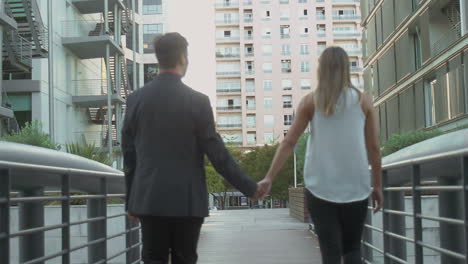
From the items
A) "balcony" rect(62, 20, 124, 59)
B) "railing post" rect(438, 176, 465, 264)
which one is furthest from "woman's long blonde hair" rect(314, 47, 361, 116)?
"balcony" rect(62, 20, 124, 59)

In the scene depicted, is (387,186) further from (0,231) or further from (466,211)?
(0,231)

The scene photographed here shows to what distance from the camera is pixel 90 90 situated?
39.2 meters

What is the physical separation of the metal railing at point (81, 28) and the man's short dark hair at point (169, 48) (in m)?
33.8

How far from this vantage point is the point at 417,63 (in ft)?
110

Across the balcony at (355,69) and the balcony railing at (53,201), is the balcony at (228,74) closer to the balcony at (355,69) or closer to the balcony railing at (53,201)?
the balcony at (355,69)

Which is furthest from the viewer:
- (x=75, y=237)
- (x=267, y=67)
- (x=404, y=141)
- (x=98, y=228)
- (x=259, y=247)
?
(x=267, y=67)

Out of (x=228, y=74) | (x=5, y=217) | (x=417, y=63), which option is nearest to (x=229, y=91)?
(x=228, y=74)

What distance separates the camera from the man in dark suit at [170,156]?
379 cm

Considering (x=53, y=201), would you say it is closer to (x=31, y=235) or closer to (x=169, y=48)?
(x=31, y=235)

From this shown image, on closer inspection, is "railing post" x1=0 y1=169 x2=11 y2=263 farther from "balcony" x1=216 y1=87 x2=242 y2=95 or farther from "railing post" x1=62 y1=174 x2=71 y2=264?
"balcony" x1=216 y1=87 x2=242 y2=95

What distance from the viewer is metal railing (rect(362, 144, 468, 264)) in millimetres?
4430

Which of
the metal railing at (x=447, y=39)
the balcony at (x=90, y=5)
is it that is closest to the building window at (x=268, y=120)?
the balcony at (x=90, y=5)

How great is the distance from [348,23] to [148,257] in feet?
318

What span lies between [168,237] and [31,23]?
27758 mm
